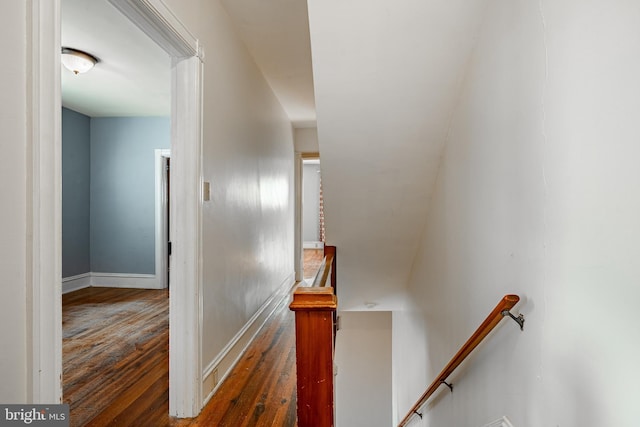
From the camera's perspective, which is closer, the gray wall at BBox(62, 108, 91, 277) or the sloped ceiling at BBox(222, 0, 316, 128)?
the sloped ceiling at BBox(222, 0, 316, 128)

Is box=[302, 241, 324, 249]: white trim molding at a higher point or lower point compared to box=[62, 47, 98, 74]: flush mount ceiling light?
lower

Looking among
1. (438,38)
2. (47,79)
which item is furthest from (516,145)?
(47,79)

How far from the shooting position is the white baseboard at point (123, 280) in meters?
5.23

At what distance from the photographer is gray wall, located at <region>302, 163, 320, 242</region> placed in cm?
1071

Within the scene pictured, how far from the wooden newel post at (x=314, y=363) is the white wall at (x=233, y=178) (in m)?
1.11

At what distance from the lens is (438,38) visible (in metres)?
1.73

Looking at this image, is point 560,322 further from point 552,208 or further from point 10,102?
point 10,102

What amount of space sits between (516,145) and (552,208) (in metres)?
0.31

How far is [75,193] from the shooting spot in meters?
4.90

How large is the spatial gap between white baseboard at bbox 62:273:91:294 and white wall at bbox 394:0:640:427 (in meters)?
5.23

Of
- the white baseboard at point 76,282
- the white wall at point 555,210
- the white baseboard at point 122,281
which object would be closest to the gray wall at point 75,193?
the white baseboard at point 76,282

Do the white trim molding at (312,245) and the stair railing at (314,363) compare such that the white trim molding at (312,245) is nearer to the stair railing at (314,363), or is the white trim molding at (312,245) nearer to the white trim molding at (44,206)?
the stair railing at (314,363)

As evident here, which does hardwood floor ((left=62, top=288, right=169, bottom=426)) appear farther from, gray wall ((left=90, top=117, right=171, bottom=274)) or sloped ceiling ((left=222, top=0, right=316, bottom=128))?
sloped ceiling ((left=222, top=0, right=316, bottom=128))

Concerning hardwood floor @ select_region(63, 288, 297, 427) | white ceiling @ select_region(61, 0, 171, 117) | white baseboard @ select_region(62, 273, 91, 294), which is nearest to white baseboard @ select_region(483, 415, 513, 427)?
hardwood floor @ select_region(63, 288, 297, 427)
